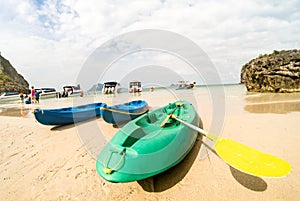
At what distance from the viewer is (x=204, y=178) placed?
301 cm

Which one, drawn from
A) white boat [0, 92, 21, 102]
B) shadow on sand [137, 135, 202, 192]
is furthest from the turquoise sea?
white boat [0, 92, 21, 102]

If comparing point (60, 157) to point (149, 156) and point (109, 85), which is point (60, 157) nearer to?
point (149, 156)

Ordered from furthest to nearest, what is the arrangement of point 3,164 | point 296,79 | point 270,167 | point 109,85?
point 109,85 → point 296,79 → point 3,164 → point 270,167

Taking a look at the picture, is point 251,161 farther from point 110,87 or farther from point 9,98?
point 9,98

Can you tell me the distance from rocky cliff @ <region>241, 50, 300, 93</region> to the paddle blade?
829 inches

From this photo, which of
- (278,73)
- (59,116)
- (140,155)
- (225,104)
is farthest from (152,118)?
(278,73)

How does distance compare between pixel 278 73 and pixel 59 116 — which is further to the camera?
pixel 278 73

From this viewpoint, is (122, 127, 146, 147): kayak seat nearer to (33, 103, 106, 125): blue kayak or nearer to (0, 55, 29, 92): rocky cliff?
(33, 103, 106, 125): blue kayak

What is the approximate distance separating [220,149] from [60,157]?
4.00 metres

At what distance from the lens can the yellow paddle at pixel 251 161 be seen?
237 cm

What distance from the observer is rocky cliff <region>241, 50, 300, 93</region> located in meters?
17.9

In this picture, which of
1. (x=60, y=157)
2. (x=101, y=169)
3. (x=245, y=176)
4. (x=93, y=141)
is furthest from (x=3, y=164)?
(x=245, y=176)

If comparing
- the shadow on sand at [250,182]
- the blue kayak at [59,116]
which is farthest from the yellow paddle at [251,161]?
the blue kayak at [59,116]

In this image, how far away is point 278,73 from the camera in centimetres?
1892
